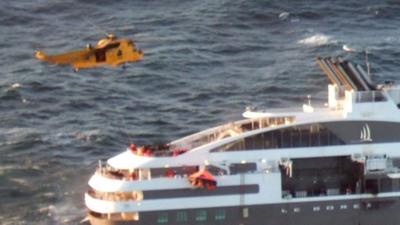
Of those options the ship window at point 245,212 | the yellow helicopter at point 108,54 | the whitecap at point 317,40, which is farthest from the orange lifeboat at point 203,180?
the whitecap at point 317,40

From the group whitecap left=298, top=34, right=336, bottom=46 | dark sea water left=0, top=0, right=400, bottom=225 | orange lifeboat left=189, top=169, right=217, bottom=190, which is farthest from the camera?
whitecap left=298, top=34, right=336, bottom=46

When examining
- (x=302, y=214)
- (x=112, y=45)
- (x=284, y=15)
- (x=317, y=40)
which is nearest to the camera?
(x=112, y=45)

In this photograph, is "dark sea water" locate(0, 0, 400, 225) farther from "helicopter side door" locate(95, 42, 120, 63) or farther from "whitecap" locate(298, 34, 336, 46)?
"helicopter side door" locate(95, 42, 120, 63)

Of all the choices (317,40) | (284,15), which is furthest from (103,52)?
(284,15)

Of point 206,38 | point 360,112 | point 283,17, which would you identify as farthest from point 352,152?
point 283,17

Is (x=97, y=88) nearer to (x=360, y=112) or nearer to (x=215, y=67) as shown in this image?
(x=215, y=67)

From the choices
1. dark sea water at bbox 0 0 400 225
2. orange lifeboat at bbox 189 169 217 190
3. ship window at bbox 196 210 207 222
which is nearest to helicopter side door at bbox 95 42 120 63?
orange lifeboat at bbox 189 169 217 190

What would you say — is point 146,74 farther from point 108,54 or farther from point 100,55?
point 100,55
